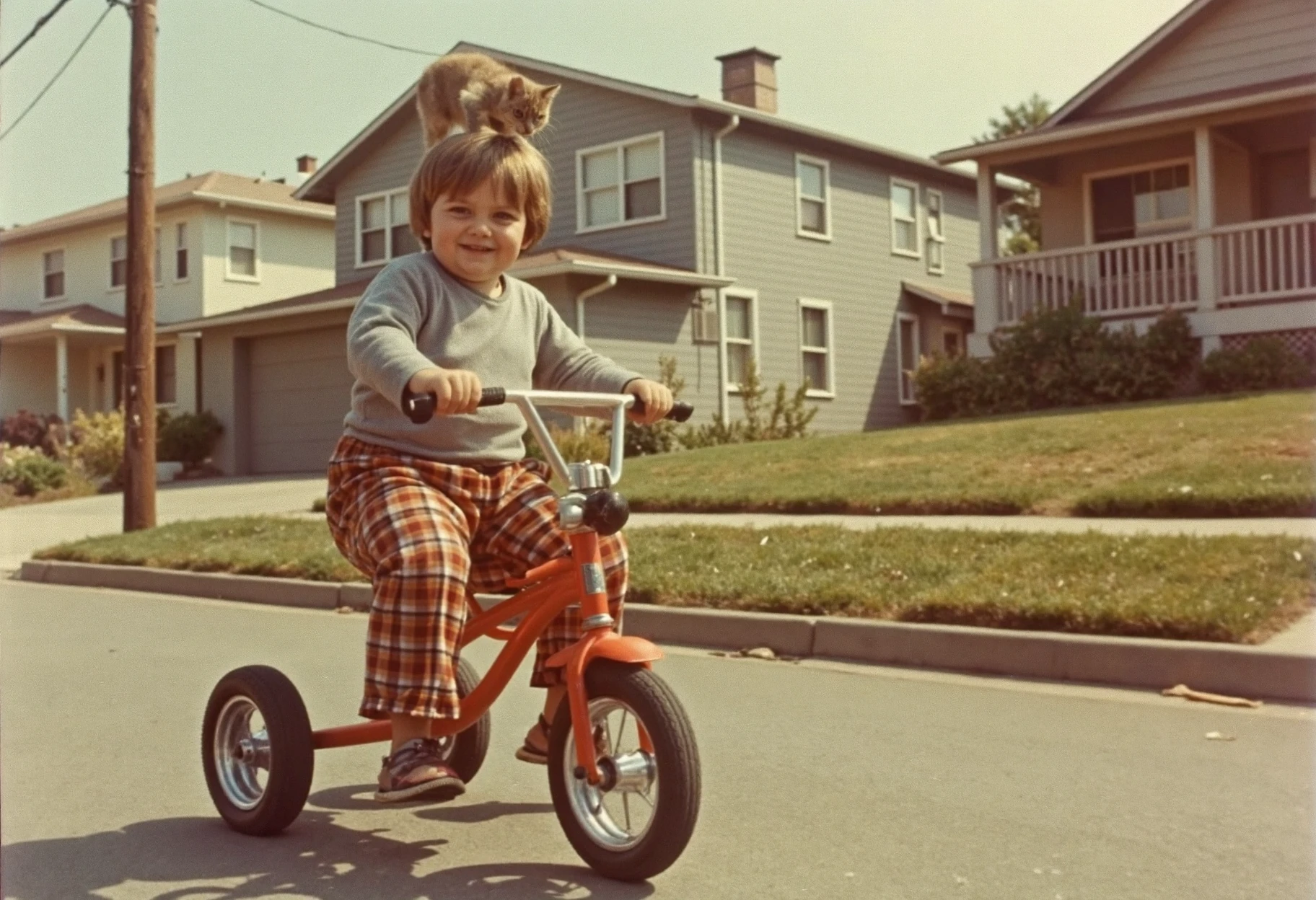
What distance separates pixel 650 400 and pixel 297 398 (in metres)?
24.4

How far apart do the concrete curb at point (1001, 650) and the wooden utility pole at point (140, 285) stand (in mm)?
7777

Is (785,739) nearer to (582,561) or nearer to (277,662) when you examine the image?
(582,561)

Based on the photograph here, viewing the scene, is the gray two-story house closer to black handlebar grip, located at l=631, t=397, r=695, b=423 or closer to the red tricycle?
black handlebar grip, located at l=631, t=397, r=695, b=423

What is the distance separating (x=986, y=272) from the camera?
22.2 metres

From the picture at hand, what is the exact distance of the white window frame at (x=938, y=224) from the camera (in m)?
30.3

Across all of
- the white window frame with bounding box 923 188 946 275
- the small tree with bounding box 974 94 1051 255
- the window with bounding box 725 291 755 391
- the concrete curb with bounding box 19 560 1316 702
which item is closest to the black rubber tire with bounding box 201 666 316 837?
the concrete curb with bounding box 19 560 1316 702

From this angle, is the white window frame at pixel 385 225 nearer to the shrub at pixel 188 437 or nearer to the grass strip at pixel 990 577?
the shrub at pixel 188 437

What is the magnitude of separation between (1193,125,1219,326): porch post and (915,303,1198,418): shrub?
22.8 inches

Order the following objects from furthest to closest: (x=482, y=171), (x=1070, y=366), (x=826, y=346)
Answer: (x=826, y=346)
(x=1070, y=366)
(x=482, y=171)

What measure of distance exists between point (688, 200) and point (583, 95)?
3.00 meters

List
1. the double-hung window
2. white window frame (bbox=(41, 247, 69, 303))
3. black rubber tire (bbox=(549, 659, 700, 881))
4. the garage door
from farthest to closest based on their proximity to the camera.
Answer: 1. white window frame (bbox=(41, 247, 69, 303))
2. the garage door
3. the double-hung window
4. black rubber tire (bbox=(549, 659, 700, 881))

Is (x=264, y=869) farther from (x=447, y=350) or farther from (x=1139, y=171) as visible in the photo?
(x=1139, y=171)

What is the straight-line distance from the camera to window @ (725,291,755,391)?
Result: 83.6ft

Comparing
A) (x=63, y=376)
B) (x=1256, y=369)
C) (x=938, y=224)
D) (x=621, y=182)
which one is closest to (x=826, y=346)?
(x=938, y=224)
